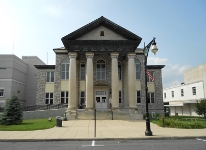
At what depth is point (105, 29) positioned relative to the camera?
98.1 feet

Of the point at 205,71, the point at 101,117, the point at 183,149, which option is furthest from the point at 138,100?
the point at 183,149

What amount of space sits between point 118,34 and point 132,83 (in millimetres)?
7892

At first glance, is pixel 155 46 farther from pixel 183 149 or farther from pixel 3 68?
pixel 3 68

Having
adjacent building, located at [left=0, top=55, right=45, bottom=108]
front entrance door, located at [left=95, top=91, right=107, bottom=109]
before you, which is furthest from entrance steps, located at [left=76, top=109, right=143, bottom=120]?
adjacent building, located at [left=0, top=55, right=45, bottom=108]

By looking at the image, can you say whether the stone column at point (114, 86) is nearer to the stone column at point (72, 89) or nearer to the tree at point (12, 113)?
the stone column at point (72, 89)

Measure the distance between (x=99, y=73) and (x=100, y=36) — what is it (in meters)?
6.96

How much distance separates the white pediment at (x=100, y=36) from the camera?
2933 centimetres

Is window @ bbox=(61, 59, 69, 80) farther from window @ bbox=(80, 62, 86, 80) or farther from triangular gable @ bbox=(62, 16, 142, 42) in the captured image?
triangular gable @ bbox=(62, 16, 142, 42)

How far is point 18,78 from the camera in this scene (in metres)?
42.0

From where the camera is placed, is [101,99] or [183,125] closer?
[183,125]

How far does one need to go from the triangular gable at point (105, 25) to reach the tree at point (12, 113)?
11.7 m

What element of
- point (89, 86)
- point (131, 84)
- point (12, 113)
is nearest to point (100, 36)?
point (89, 86)

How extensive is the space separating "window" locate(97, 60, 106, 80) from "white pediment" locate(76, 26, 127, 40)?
18.7 ft

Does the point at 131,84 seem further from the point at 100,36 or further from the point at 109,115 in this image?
the point at 100,36
